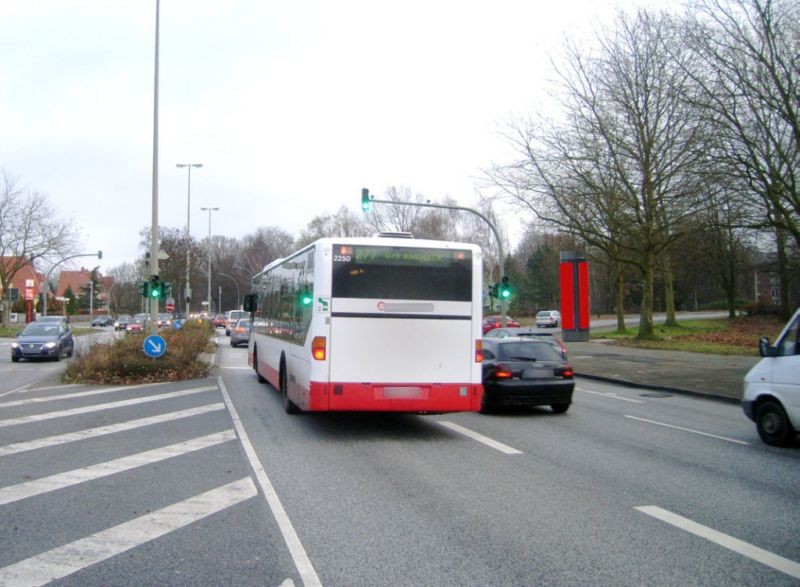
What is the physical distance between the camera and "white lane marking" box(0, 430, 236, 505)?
6.79 metres

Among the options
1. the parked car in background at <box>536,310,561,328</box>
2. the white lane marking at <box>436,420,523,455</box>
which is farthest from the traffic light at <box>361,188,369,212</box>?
the parked car in background at <box>536,310,561,328</box>

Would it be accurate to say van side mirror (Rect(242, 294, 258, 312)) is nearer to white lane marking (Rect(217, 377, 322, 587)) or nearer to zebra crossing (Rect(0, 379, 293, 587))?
zebra crossing (Rect(0, 379, 293, 587))

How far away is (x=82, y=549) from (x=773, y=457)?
7.93m

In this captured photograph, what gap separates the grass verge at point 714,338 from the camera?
2836 cm

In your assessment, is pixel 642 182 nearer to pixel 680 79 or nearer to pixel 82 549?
pixel 680 79

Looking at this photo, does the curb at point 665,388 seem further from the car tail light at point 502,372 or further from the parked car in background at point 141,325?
the parked car in background at point 141,325

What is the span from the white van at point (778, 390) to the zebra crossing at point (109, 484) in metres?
6.86

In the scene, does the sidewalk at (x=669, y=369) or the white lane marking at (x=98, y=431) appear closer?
the white lane marking at (x=98, y=431)

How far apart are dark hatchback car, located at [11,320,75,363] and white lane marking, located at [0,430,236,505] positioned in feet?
60.6

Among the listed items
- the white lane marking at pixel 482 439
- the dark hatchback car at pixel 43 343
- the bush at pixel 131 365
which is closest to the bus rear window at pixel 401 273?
the white lane marking at pixel 482 439

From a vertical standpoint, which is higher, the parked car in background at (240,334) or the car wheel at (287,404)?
the parked car in background at (240,334)

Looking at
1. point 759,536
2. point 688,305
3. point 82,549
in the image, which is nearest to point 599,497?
point 759,536

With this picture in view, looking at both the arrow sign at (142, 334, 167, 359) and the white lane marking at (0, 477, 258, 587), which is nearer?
the white lane marking at (0, 477, 258, 587)

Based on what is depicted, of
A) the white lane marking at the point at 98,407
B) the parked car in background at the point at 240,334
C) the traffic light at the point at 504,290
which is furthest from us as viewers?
the parked car in background at the point at 240,334
